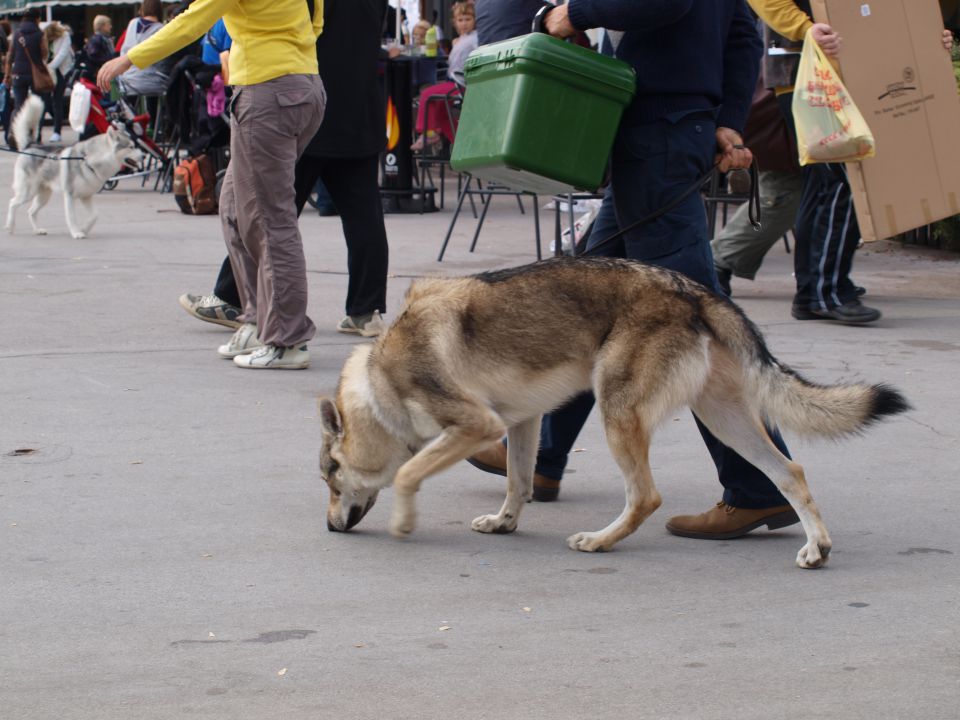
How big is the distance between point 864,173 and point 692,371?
440cm

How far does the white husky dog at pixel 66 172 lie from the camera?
11898mm

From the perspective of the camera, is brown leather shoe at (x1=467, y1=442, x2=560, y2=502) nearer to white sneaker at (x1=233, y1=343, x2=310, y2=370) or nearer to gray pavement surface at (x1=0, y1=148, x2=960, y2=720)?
gray pavement surface at (x1=0, y1=148, x2=960, y2=720)

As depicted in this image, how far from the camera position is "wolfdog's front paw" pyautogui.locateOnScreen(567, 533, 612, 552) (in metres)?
4.37

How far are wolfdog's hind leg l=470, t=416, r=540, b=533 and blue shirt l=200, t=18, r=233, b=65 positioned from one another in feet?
25.8

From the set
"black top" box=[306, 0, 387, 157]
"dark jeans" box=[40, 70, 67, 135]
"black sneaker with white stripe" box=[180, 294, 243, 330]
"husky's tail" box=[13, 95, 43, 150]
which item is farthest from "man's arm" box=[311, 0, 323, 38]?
"dark jeans" box=[40, 70, 67, 135]

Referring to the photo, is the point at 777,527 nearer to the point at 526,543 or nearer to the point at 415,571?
the point at 526,543

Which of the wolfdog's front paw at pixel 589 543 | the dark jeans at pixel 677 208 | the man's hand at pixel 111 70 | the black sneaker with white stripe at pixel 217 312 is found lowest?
the wolfdog's front paw at pixel 589 543

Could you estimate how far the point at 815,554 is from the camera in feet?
13.7

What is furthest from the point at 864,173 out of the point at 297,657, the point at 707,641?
the point at 297,657

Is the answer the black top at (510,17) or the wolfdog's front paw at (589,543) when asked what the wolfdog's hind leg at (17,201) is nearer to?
the black top at (510,17)

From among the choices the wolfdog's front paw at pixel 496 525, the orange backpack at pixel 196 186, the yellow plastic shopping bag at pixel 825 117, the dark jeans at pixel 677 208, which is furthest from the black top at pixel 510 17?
the orange backpack at pixel 196 186

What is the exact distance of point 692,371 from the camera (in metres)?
4.07

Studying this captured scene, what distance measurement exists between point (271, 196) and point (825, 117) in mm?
A: 3060

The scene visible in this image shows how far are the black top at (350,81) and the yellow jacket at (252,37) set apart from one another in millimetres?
721
